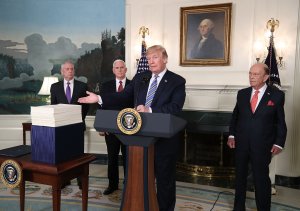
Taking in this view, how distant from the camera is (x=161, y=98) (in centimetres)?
256

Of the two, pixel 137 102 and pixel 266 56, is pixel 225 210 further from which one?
pixel 266 56

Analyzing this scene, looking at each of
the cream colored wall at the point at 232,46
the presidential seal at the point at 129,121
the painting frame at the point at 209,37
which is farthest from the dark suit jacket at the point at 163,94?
the painting frame at the point at 209,37

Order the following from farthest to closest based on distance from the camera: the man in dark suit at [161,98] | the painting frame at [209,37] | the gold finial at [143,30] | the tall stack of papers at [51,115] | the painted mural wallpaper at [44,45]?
the painted mural wallpaper at [44,45] → the gold finial at [143,30] → the painting frame at [209,37] → the man in dark suit at [161,98] → the tall stack of papers at [51,115]

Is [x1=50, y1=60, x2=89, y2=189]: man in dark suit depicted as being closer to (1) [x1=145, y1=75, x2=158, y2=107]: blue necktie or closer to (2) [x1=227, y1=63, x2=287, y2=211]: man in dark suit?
(1) [x1=145, y1=75, x2=158, y2=107]: blue necktie

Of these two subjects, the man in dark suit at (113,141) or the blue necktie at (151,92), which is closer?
the blue necktie at (151,92)

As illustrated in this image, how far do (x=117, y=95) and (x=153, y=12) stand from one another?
3.13 metres

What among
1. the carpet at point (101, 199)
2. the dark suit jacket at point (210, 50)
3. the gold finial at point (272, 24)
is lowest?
the carpet at point (101, 199)

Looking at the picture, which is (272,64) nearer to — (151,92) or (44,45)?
(151,92)

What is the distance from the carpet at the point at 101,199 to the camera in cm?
351

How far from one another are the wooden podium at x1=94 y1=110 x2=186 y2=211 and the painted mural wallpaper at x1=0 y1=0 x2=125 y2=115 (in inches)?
151

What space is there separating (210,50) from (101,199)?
9.76ft

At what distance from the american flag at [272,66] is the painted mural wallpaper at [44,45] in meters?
2.90

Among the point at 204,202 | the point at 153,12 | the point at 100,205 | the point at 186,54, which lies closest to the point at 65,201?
the point at 100,205

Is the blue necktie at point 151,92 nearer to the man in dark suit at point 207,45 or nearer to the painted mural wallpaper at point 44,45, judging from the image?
the man in dark suit at point 207,45
